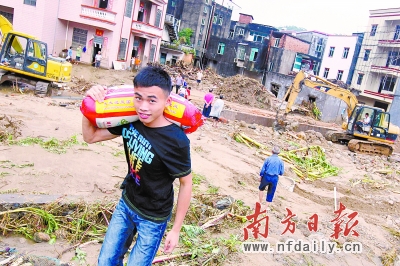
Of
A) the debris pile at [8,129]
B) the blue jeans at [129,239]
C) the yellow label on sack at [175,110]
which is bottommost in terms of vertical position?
the debris pile at [8,129]

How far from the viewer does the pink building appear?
2083 cm

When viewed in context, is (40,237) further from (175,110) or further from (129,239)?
(175,110)

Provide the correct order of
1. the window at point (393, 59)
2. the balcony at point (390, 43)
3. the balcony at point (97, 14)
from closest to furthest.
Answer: the balcony at point (97, 14) → the balcony at point (390, 43) → the window at point (393, 59)

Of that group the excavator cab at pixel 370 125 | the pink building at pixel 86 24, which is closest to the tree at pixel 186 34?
the pink building at pixel 86 24

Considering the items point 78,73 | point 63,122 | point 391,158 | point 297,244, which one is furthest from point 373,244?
point 78,73

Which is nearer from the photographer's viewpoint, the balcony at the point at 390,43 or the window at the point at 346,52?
the balcony at the point at 390,43

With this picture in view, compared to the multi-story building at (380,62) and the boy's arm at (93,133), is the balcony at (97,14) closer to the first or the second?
the boy's arm at (93,133)

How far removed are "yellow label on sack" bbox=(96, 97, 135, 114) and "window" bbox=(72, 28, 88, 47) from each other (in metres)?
22.8

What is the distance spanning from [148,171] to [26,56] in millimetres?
12944

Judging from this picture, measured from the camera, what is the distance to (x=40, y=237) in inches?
153

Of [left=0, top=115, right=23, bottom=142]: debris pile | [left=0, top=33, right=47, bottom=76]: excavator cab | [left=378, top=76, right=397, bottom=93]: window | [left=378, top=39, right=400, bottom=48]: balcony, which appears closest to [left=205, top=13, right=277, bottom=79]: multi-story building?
[left=378, top=39, right=400, bottom=48]: balcony

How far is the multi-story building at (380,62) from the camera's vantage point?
2898 centimetres

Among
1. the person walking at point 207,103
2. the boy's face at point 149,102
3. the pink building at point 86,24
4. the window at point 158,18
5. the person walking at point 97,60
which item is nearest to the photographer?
the boy's face at point 149,102

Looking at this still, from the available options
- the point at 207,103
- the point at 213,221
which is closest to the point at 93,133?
the point at 213,221
